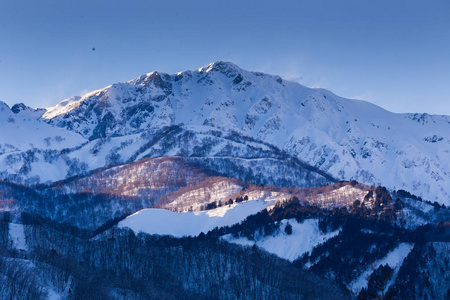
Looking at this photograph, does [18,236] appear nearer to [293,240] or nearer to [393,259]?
[293,240]

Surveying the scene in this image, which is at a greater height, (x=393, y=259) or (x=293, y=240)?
(x=293, y=240)

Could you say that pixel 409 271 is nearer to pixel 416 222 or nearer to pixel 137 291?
pixel 416 222

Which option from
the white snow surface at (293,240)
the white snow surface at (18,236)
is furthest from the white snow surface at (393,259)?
the white snow surface at (18,236)

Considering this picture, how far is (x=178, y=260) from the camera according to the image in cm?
16288

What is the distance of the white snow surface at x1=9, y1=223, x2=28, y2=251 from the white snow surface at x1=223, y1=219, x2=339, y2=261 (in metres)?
57.5

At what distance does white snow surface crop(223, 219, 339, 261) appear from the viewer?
17925cm

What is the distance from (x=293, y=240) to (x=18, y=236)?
254 feet

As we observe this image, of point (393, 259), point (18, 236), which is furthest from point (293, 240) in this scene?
point (18, 236)

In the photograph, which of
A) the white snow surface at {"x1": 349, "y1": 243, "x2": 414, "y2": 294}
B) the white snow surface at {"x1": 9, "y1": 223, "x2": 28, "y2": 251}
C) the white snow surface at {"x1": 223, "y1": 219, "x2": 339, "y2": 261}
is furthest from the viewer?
the white snow surface at {"x1": 223, "y1": 219, "x2": 339, "y2": 261}

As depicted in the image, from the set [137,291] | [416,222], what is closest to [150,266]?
[137,291]

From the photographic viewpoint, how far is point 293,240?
185125 mm

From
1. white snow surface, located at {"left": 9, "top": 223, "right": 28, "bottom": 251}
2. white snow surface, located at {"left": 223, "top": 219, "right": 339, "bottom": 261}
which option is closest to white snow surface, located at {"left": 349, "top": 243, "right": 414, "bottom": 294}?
white snow surface, located at {"left": 223, "top": 219, "right": 339, "bottom": 261}

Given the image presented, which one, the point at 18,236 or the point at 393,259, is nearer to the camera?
the point at 18,236

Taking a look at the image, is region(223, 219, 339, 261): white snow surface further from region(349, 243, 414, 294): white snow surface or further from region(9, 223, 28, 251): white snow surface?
region(9, 223, 28, 251): white snow surface
